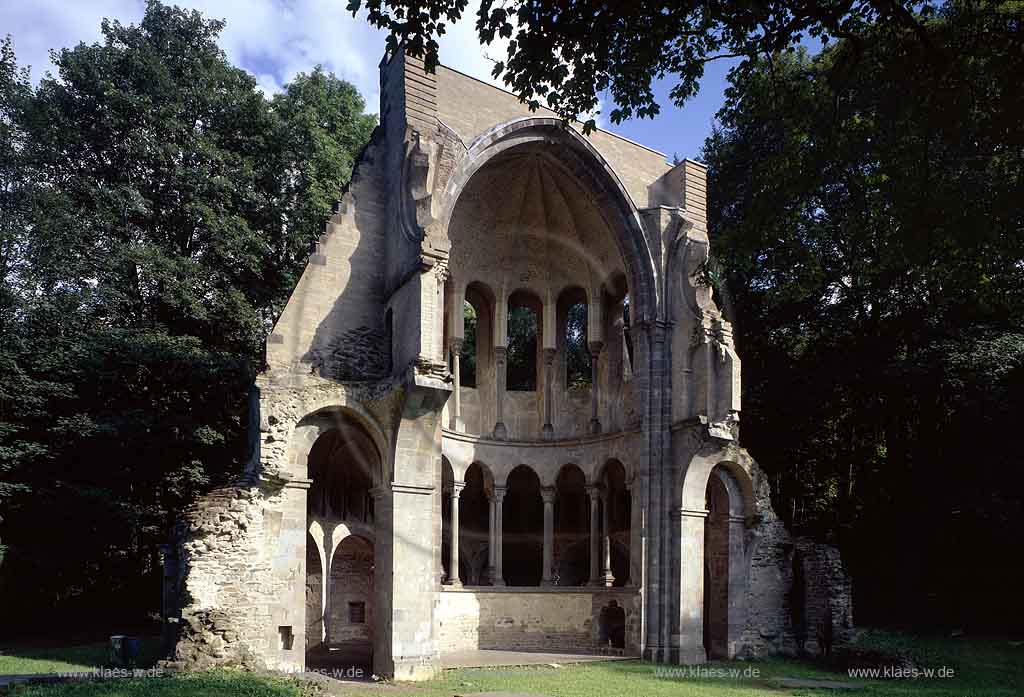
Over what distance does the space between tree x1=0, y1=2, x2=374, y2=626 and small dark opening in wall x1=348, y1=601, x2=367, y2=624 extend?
502 centimetres

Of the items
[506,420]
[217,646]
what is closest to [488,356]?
[506,420]

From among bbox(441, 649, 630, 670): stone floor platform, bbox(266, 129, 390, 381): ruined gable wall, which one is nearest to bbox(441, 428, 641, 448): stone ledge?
bbox(266, 129, 390, 381): ruined gable wall

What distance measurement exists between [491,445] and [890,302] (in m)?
13.2

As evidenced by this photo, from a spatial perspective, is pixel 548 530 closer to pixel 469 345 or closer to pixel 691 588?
pixel 691 588

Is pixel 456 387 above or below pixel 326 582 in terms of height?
above

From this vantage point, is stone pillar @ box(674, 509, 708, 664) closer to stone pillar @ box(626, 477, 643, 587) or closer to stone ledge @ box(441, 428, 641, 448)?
stone pillar @ box(626, 477, 643, 587)

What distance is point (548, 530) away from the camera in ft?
72.0

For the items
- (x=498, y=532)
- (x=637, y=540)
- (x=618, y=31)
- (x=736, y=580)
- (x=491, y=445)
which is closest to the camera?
(x=618, y=31)

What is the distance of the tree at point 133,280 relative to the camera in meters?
20.8

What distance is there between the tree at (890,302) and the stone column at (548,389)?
5.29 metres

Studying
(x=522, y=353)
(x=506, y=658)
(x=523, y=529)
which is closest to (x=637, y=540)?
(x=506, y=658)

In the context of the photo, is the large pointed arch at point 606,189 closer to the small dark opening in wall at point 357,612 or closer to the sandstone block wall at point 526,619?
the sandstone block wall at point 526,619

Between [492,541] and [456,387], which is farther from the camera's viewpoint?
[456,387]
